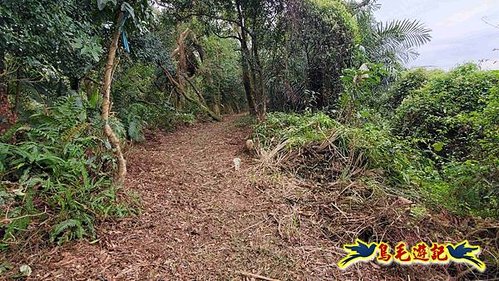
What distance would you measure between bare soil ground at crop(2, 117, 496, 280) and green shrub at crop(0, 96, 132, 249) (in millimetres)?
143

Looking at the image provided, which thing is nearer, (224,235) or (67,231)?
(67,231)

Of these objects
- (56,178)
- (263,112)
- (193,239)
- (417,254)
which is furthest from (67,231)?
(263,112)

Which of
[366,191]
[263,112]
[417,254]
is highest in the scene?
[263,112]

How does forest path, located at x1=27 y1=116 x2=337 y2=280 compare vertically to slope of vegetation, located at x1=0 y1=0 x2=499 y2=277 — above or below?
below

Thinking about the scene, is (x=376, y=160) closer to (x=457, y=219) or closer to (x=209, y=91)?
(x=457, y=219)

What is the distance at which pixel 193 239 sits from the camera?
185cm

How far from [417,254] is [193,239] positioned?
141 centimetres

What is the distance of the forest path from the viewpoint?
1570 mm

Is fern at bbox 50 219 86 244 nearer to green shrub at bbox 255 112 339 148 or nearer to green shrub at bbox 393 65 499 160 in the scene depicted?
green shrub at bbox 255 112 339 148

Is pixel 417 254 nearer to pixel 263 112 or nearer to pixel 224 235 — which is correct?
pixel 224 235

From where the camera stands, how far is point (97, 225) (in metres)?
1.85

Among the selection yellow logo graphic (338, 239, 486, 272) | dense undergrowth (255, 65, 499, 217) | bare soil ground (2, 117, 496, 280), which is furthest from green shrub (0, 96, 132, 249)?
dense undergrowth (255, 65, 499, 217)

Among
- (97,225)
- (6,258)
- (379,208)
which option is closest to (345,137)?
(379,208)

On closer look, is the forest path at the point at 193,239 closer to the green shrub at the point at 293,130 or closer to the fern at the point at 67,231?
the fern at the point at 67,231
